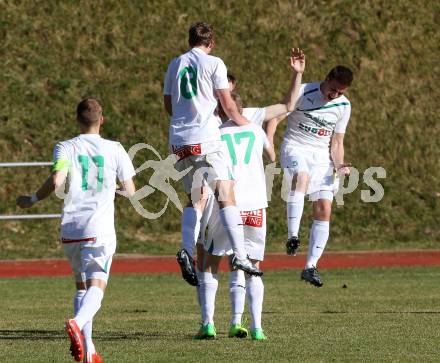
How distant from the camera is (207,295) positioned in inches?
416

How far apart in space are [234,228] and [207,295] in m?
0.70

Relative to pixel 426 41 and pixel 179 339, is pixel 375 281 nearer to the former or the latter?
pixel 179 339

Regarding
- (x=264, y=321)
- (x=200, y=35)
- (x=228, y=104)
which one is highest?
(x=200, y=35)

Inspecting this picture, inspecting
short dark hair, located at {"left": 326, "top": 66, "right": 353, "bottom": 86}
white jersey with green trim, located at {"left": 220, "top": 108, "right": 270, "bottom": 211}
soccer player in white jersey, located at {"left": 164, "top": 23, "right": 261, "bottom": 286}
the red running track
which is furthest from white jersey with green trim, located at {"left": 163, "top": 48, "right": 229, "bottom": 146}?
the red running track

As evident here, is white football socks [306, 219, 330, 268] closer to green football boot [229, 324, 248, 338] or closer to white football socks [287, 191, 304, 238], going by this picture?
white football socks [287, 191, 304, 238]

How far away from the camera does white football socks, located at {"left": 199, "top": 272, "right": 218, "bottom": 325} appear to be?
1048 centimetres

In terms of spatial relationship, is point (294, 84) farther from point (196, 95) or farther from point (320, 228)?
point (320, 228)

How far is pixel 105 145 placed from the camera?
345 inches

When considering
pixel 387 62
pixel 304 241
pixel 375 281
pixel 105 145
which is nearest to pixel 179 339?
pixel 105 145

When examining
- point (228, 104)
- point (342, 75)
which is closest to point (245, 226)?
point (228, 104)

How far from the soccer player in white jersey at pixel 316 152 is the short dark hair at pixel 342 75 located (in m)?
0.24

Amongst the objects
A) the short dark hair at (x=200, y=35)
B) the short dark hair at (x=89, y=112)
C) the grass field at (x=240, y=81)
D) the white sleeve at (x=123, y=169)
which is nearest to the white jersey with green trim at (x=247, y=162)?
the short dark hair at (x=200, y=35)

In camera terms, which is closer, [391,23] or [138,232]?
[138,232]

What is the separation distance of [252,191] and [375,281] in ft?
25.4
